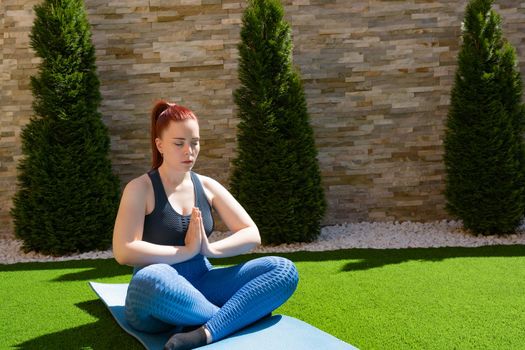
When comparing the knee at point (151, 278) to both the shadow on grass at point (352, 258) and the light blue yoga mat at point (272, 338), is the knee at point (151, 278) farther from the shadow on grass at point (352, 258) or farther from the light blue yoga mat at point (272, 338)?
the shadow on grass at point (352, 258)

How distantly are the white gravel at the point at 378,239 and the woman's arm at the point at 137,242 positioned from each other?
13.4 feet

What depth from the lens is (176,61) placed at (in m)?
8.72

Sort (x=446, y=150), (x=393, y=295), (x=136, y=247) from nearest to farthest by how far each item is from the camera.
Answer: (x=136, y=247) < (x=393, y=295) < (x=446, y=150)

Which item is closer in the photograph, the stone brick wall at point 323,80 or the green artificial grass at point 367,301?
the green artificial grass at point 367,301

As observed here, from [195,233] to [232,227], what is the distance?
16.4 inches

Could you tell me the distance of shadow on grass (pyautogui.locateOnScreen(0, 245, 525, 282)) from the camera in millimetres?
6318

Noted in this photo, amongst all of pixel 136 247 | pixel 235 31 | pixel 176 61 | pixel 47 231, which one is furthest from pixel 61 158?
pixel 136 247

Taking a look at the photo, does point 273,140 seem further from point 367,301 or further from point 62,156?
point 367,301

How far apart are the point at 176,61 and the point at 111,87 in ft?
3.45

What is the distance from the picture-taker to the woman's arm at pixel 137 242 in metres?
3.50

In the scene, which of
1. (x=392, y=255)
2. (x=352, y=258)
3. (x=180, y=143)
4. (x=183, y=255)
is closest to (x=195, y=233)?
(x=183, y=255)

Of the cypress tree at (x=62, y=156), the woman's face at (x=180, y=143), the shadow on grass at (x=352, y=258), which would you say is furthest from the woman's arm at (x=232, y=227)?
the cypress tree at (x=62, y=156)

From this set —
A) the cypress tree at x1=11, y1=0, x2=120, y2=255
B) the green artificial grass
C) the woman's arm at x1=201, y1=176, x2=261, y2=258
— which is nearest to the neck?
the woman's arm at x1=201, y1=176, x2=261, y2=258

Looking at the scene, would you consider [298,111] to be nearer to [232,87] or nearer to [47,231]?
[232,87]
